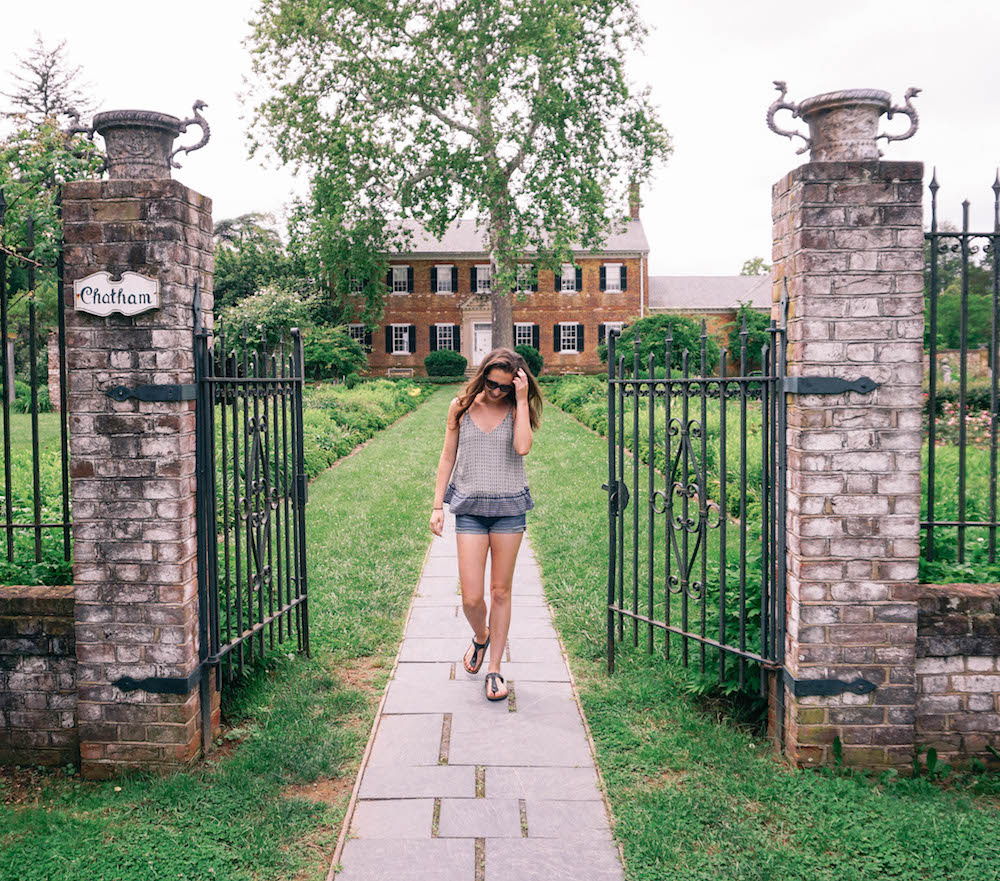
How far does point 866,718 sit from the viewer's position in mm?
3697

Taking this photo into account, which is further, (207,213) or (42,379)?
(42,379)

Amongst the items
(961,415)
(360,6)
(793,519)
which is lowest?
(793,519)

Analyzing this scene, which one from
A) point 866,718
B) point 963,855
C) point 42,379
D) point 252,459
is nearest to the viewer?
point 963,855

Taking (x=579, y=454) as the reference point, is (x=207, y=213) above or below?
above

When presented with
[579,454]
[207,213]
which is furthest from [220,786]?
[579,454]

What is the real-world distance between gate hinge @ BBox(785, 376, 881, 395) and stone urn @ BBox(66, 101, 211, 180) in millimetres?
2804

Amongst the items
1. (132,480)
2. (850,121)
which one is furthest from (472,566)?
(850,121)

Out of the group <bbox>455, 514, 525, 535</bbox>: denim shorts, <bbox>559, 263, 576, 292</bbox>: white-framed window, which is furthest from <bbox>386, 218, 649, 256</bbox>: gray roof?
<bbox>455, 514, 525, 535</bbox>: denim shorts

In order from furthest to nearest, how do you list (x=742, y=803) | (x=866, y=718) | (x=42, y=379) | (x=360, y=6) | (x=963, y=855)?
(x=42, y=379) → (x=360, y=6) → (x=866, y=718) → (x=742, y=803) → (x=963, y=855)

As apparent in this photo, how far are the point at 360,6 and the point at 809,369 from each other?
72.9 ft

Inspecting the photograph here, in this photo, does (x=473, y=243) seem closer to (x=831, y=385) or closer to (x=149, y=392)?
(x=149, y=392)

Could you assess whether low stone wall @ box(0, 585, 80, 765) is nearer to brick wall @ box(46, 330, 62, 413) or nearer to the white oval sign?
brick wall @ box(46, 330, 62, 413)

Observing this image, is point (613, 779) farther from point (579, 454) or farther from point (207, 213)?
point (579, 454)

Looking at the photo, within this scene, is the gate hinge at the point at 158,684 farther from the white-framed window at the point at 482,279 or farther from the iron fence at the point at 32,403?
the white-framed window at the point at 482,279
